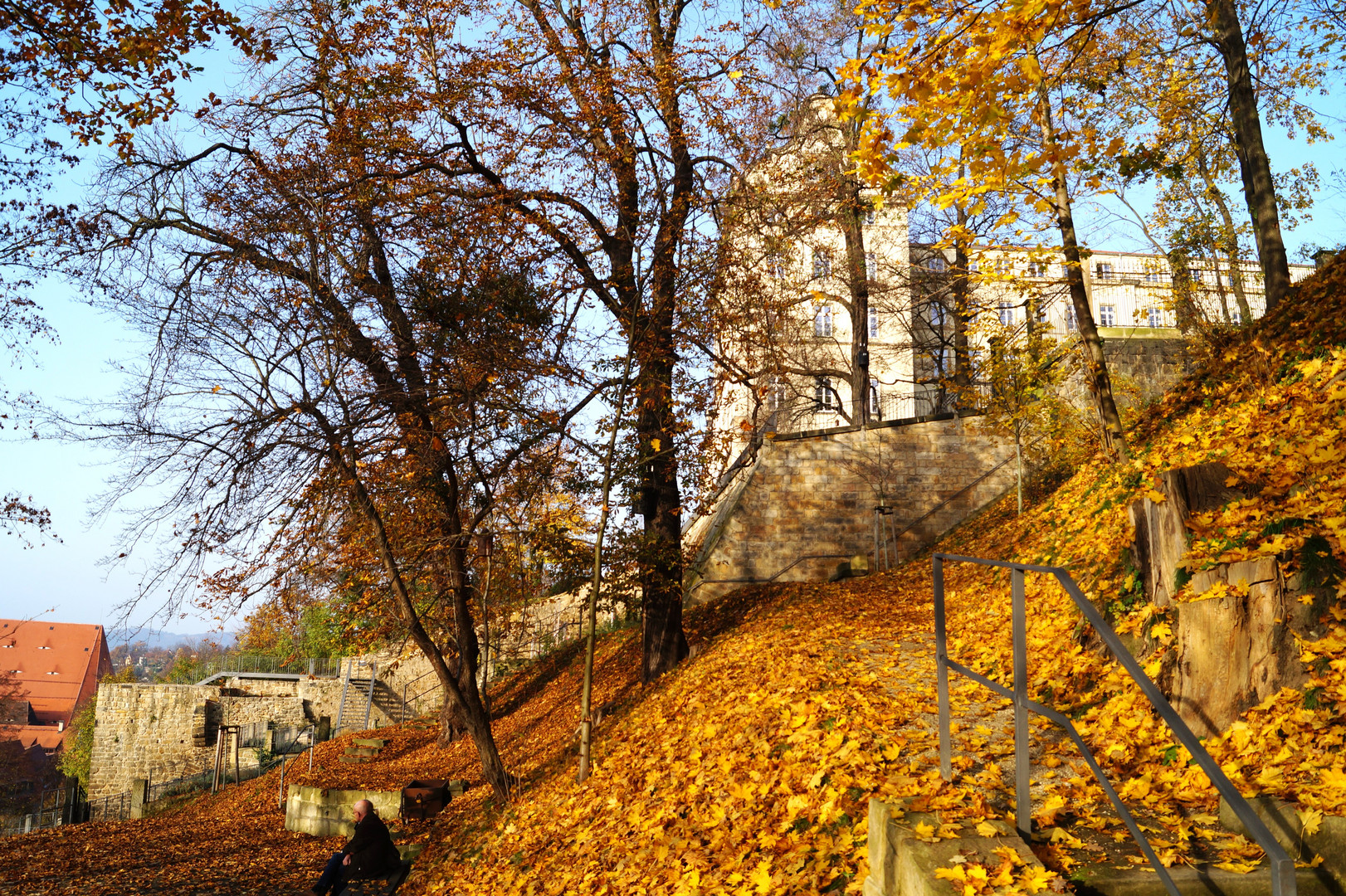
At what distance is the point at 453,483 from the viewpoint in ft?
32.0

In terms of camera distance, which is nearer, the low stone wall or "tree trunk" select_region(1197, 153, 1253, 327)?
the low stone wall

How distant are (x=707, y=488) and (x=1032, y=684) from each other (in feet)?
21.7

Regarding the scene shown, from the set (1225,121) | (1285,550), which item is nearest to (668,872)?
(1285,550)

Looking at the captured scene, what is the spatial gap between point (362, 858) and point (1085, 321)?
9595mm

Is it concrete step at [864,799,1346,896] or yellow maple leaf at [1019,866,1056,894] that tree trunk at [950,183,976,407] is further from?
yellow maple leaf at [1019,866,1056,894]

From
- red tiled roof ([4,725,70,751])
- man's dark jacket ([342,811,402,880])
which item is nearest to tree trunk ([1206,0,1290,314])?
man's dark jacket ([342,811,402,880])

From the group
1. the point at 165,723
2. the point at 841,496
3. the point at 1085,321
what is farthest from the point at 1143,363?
the point at 165,723

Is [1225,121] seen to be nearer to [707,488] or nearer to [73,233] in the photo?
[707,488]

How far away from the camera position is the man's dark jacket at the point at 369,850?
24.9 ft

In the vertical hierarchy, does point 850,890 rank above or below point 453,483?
below

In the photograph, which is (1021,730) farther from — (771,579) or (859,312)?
(859,312)

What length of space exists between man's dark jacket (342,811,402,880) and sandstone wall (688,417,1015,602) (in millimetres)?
8187

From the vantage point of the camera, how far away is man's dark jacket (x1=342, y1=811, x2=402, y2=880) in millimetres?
7604

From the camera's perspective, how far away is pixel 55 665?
212 ft
